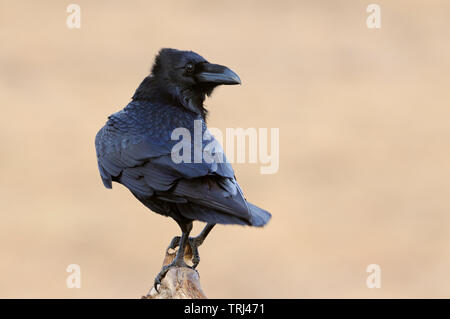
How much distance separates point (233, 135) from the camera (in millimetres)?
5414

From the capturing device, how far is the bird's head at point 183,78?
5.24m

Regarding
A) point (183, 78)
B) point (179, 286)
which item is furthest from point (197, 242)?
point (183, 78)

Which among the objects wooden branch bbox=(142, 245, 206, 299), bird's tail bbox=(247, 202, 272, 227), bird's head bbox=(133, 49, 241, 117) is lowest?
wooden branch bbox=(142, 245, 206, 299)

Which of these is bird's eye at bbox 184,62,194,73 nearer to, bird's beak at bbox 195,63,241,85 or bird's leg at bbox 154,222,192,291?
bird's beak at bbox 195,63,241,85

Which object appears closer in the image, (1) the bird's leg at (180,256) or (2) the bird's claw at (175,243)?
(1) the bird's leg at (180,256)

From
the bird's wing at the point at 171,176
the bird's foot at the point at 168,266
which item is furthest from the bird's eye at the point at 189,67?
the bird's foot at the point at 168,266

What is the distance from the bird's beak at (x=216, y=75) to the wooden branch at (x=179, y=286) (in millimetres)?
1256

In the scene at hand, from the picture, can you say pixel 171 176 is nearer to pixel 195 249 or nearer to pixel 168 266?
pixel 168 266

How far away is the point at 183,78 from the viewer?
5316 millimetres

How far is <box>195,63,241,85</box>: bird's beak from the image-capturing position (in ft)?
17.1

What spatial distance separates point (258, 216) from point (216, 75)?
3.64 ft

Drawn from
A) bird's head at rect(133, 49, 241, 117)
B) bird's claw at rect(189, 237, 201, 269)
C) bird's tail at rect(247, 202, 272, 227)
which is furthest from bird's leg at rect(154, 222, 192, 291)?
bird's head at rect(133, 49, 241, 117)

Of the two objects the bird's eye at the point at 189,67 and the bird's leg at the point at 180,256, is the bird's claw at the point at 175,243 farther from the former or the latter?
the bird's eye at the point at 189,67
